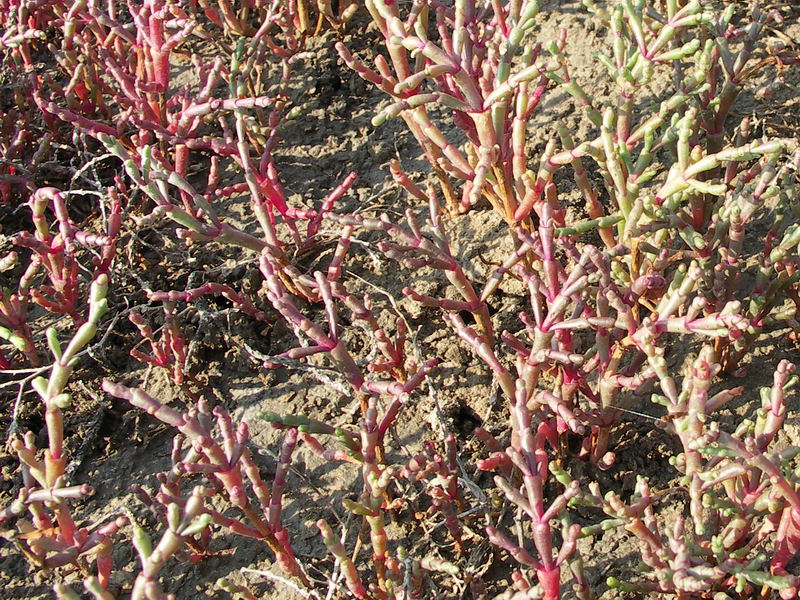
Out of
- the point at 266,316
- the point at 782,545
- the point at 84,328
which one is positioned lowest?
the point at 782,545

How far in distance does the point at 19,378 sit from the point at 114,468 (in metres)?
0.50

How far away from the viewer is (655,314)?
7.01ft

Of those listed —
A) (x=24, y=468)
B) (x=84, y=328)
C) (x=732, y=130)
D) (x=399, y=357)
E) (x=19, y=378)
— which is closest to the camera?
(x=84, y=328)

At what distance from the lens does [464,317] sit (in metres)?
2.76

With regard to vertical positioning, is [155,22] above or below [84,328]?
above

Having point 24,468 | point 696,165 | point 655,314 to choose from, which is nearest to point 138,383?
point 24,468

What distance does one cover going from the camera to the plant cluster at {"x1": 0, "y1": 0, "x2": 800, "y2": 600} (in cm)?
194

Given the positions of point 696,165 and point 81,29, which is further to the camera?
point 81,29

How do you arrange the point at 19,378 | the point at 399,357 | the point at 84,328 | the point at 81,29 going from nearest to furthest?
the point at 84,328 → the point at 399,357 → the point at 19,378 → the point at 81,29

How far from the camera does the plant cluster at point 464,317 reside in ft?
6.37

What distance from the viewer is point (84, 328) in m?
1.93

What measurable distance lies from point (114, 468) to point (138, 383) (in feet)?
1.06

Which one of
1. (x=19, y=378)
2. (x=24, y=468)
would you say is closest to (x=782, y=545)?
(x=24, y=468)

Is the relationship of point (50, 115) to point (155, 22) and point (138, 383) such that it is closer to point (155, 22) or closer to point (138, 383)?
point (155, 22)
